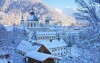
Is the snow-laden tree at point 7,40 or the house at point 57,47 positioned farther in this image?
the house at point 57,47

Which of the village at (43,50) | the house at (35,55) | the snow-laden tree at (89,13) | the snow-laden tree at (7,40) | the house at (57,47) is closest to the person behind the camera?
the snow-laden tree at (89,13)

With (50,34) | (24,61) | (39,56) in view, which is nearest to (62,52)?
(24,61)

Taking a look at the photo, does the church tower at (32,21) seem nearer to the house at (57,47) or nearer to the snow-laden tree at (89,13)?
the house at (57,47)

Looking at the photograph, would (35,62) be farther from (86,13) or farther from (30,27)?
(30,27)

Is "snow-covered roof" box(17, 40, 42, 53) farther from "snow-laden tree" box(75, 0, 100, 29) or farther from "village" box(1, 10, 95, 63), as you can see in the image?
"snow-laden tree" box(75, 0, 100, 29)

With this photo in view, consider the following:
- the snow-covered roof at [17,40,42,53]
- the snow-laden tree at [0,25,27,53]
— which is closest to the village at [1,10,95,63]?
the snow-covered roof at [17,40,42,53]

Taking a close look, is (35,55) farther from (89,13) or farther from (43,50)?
(89,13)

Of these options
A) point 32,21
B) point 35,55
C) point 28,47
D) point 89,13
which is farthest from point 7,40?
point 89,13

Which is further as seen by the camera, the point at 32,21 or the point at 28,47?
the point at 32,21

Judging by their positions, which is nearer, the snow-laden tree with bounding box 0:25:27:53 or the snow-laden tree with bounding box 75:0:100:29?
the snow-laden tree with bounding box 75:0:100:29

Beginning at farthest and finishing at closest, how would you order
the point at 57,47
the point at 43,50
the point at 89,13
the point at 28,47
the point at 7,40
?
1. the point at 7,40
2. the point at 57,47
3. the point at 28,47
4. the point at 43,50
5. the point at 89,13

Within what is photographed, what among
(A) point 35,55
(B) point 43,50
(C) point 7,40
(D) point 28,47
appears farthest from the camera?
(C) point 7,40

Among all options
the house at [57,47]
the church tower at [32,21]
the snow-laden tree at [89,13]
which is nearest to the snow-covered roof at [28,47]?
the house at [57,47]

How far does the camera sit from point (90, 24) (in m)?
5.89
